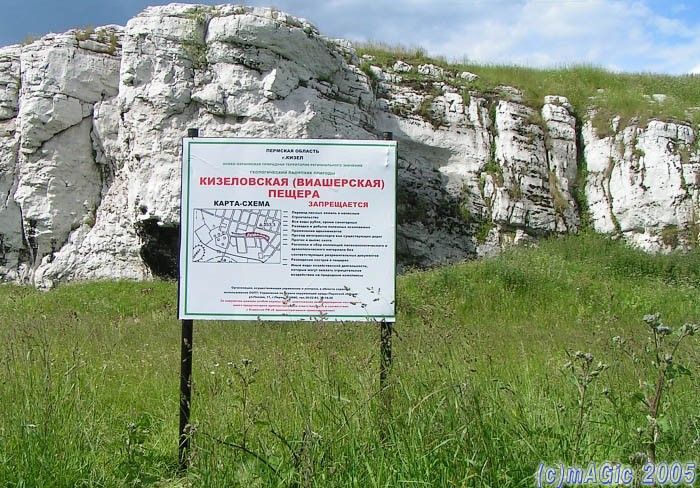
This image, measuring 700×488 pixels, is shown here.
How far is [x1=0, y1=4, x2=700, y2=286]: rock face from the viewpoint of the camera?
13258 millimetres

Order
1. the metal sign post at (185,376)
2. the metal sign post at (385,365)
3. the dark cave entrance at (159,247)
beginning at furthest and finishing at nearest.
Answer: the dark cave entrance at (159,247), the metal sign post at (185,376), the metal sign post at (385,365)

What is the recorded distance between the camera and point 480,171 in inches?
626

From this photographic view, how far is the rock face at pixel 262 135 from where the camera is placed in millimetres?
13258

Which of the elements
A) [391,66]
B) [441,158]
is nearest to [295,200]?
[441,158]

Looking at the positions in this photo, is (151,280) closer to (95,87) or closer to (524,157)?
(95,87)

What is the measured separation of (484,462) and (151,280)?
11.1m

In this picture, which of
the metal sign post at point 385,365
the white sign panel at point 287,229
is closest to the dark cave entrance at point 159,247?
the white sign panel at point 287,229

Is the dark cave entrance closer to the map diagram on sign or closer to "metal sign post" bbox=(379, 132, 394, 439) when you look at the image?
the map diagram on sign

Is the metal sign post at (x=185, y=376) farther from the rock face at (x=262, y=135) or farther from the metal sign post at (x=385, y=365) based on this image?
the rock face at (x=262, y=135)

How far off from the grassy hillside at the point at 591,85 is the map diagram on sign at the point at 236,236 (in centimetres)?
1309

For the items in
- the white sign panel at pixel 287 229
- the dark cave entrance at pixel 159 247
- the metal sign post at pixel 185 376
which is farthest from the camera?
the dark cave entrance at pixel 159 247

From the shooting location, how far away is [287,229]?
4551 mm

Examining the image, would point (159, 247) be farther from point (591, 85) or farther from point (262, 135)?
point (591, 85)

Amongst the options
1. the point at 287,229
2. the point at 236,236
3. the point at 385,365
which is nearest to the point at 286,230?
the point at 287,229
